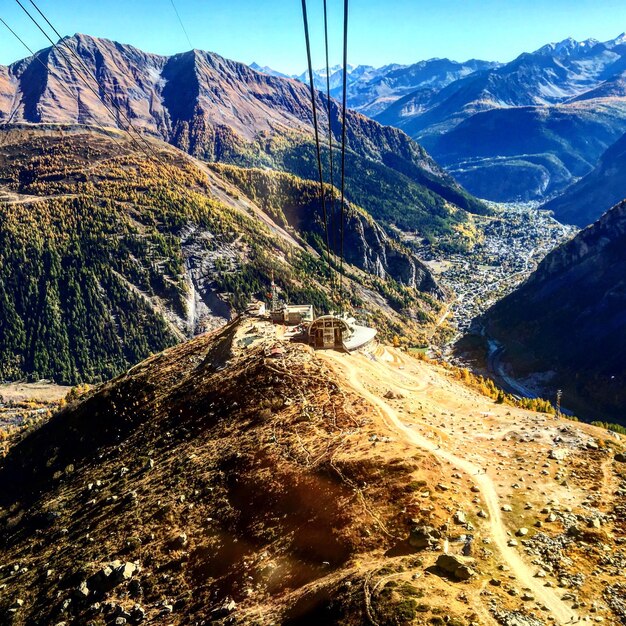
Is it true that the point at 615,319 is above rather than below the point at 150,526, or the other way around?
below

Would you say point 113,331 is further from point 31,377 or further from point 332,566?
point 332,566

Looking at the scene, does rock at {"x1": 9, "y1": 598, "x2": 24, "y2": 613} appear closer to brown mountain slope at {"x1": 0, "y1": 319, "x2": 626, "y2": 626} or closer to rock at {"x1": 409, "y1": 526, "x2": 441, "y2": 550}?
brown mountain slope at {"x1": 0, "y1": 319, "x2": 626, "y2": 626}

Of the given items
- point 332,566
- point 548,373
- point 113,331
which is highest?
point 332,566

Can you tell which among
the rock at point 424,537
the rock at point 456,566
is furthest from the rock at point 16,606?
the rock at point 456,566

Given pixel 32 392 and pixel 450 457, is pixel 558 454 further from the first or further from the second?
pixel 32 392

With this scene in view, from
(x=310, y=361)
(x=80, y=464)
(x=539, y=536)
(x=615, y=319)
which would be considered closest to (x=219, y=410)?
(x=310, y=361)

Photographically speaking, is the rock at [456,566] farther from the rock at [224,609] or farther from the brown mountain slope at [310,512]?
the rock at [224,609]

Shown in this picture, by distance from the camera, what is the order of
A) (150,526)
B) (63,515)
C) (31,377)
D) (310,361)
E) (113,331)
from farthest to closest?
(113,331)
(31,377)
(310,361)
(63,515)
(150,526)
